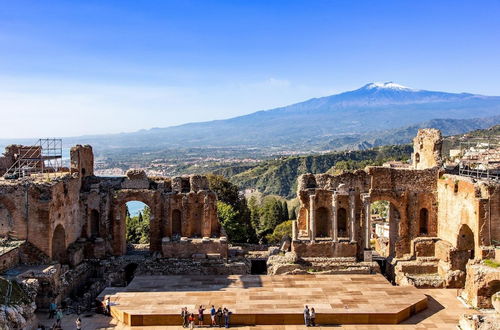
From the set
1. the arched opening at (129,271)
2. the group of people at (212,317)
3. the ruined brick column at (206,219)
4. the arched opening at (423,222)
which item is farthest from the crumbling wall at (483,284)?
the arched opening at (129,271)

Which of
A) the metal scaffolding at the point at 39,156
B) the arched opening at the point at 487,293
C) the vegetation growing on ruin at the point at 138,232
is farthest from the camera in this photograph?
the vegetation growing on ruin at the point at 138,232

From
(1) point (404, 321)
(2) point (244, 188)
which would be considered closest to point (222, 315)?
(1) point (404, 321)

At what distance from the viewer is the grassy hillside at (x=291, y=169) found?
111 m

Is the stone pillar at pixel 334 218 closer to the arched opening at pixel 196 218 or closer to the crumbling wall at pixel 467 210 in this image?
the crumbling wall at pixel 467 210

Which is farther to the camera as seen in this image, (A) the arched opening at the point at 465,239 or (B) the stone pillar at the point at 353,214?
(B) the stone pillar at the point at 353,214

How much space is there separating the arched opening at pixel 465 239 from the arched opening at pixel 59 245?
74.7 ft

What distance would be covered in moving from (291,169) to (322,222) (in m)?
85.9

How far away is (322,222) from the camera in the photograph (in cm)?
3297

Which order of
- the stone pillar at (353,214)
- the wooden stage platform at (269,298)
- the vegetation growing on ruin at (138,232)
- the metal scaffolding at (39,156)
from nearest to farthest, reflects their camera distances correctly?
the wooden stage platform at (269,298) < the stone pillar at (353,214) < the metal scaffolding at (39,156) < the vegetation growing on ruin at (138,232)

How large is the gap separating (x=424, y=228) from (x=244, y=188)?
83.5 metres

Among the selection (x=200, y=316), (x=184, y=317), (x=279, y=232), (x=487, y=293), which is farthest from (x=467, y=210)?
(x=279, y=232)

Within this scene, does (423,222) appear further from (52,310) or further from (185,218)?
(52,310)

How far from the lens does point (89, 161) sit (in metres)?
33.5

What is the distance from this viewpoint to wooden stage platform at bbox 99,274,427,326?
23156 millimetres
